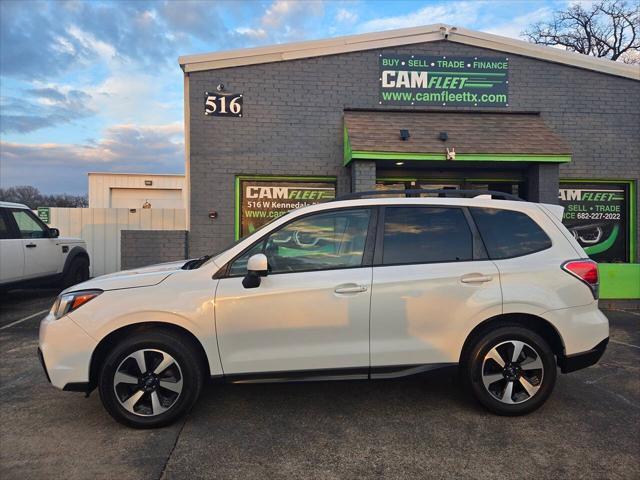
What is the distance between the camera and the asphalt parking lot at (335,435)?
3109mm

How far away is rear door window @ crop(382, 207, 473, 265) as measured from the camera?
392 cm

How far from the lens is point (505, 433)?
11.8 ft

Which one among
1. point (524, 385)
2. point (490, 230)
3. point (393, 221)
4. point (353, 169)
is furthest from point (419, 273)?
point (353, 169)

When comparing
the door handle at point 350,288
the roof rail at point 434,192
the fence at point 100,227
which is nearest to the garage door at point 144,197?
the fence at point 100,227

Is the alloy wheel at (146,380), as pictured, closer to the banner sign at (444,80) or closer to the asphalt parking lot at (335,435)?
the asphalt parking lot at (335,435)

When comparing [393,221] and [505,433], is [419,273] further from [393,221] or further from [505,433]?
[505,433]

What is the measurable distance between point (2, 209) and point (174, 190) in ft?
47.7

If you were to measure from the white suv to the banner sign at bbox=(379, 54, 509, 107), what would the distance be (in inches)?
255

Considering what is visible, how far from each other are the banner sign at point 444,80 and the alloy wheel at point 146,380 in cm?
776

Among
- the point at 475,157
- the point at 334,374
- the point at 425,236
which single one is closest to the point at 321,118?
the point at 475,157

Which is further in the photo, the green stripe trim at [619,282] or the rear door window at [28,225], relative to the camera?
the rear door window at [28,225]

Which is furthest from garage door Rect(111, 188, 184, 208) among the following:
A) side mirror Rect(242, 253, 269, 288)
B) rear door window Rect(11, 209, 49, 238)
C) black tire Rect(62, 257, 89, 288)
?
side mirror Rect(242, 253, 269, 288)

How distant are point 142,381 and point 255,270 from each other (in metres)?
1.24

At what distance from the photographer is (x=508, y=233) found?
4062mm
